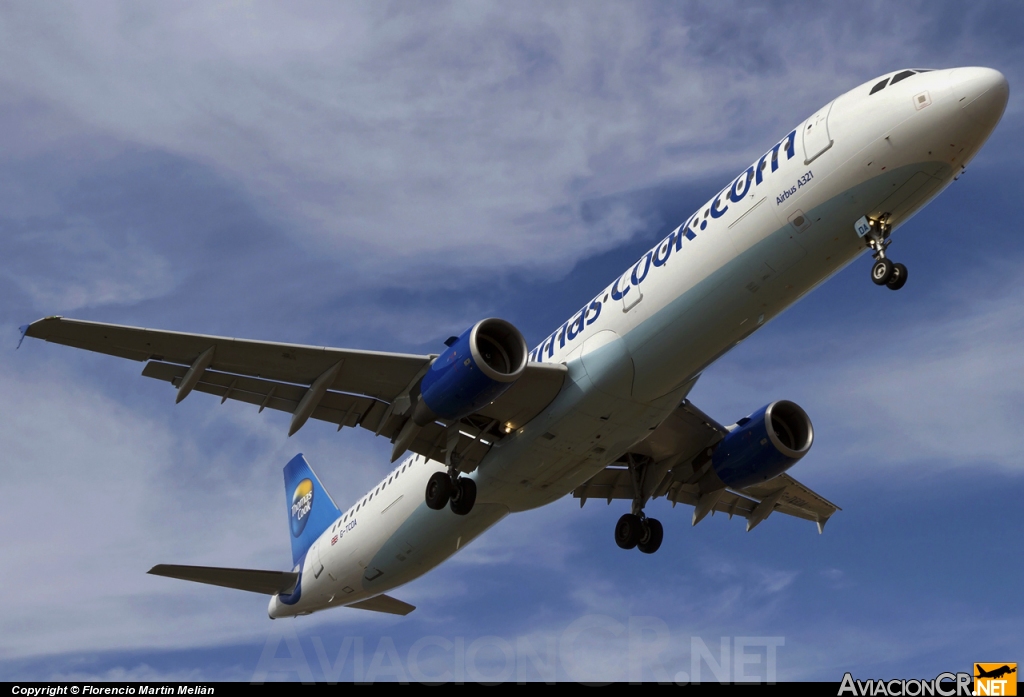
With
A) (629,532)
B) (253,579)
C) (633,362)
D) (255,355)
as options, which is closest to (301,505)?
(253,579)

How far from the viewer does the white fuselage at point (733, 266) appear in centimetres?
1627

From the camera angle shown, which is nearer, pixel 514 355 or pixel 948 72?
pixel 948 72

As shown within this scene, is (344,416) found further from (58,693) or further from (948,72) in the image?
(948,72)

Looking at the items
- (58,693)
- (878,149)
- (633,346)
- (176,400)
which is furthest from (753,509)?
(58,693)

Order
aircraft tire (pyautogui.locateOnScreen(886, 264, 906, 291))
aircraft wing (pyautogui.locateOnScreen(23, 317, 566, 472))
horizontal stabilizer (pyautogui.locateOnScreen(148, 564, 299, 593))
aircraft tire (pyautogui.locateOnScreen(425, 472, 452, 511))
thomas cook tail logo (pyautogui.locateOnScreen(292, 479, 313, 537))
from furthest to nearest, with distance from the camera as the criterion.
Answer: thomas cook tail logo (pyautogui.locateOnScreen(292, 479, 313, 537)) < horizontal stabilizer (pyautogui.locateOnScreen(148, 564, 299, 593)) < aircraft tire (pyautogui.locateOnScreen(425, 472, 452, 511)) < aircraft wing (pyautogui.locateOnScreen(23, 317, 566, 472)) < aircraft tire (pyautogui.locateOnScreen(886, 264, 906, 291))

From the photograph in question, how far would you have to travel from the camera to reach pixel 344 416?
71.4 feet

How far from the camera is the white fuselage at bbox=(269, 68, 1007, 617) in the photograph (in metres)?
16.3

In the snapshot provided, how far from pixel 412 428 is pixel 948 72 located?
12.5 m

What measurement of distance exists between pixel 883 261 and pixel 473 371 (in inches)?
306

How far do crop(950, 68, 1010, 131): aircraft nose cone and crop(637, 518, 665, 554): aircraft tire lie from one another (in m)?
13.5

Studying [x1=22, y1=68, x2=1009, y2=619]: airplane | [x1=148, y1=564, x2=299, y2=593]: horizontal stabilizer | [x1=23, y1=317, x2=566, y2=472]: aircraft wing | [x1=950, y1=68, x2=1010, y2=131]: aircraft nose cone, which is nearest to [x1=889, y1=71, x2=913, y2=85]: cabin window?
[x1=22, y1=68, x2=1009, y2=619]: airplane

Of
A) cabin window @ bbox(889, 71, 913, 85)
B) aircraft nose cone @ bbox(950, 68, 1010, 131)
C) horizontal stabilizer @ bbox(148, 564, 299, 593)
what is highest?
cabin window @ bbox(889, 71, 913, 85)

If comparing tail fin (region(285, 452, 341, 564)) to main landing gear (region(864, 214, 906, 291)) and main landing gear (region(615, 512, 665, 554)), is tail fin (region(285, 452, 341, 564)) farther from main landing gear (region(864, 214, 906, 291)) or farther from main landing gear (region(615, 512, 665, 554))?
main landing gear (region(864, 214, 906, 291))

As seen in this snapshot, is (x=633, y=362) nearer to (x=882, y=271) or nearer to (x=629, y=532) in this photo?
(x=882, y=271)
